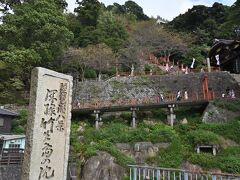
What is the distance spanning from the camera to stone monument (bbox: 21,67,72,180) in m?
5.77

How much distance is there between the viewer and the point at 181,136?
20.3 meters

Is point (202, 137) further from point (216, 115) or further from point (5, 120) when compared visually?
point (5, 120)

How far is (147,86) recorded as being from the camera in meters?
29.3

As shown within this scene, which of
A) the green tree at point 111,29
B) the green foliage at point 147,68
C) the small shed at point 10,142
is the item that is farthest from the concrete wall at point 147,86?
the green tree at point 111,29

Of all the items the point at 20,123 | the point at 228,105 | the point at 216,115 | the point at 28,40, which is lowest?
the point at 20,123

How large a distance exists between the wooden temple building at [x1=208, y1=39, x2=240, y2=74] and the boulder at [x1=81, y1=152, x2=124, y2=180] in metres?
20.1

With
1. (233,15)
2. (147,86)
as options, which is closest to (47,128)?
(233,15)

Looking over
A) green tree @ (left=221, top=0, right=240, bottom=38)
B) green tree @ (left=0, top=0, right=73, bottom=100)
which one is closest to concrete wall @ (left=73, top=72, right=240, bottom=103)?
green tree @ (left=0, top=0, right=73, bottom=100)

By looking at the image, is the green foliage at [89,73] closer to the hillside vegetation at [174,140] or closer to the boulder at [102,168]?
the hillside vegetation at [174,140]

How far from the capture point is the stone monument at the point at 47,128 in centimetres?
577

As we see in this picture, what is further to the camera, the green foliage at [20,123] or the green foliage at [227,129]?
the green foliage at [20,123]

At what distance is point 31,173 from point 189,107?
21.0 meters

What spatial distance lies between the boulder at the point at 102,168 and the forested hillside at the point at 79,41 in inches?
440

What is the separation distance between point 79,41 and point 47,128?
107ft
